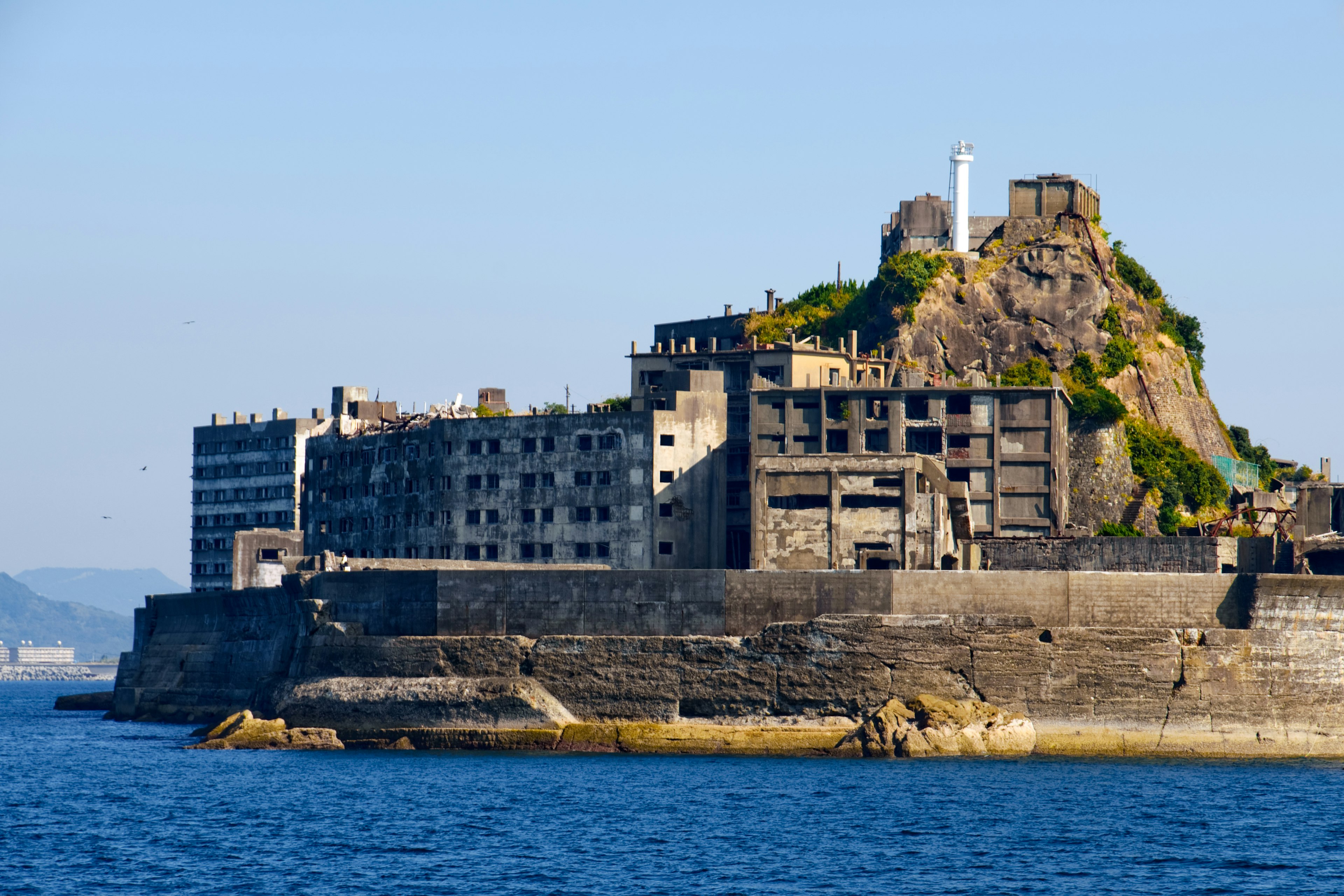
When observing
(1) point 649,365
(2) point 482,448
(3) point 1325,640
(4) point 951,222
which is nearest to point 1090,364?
(4) point 951,222

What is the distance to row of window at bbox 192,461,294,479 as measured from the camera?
124812 millimetres

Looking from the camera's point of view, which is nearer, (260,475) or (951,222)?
(951,222)

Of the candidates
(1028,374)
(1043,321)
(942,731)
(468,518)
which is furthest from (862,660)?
(1043,321)

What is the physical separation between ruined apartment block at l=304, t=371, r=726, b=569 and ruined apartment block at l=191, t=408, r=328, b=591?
91.0ft

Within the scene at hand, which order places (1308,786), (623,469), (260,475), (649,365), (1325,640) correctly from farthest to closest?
(260,475), (649,365), (623,469), (1325,640), (1308,786)

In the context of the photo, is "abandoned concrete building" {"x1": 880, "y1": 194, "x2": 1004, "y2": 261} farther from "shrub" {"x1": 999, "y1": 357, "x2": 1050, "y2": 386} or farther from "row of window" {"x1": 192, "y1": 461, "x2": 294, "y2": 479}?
"row of window" {"x1": 192, "y1": 461, "x2": 294, "y2": 479}

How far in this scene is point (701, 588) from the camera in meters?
54.4

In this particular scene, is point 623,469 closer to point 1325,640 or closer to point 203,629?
point 203,629

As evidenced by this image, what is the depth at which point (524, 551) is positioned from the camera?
9056 centimetres

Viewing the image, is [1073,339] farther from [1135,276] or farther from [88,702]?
[88,702]

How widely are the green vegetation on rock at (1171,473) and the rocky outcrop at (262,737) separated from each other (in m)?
55.5

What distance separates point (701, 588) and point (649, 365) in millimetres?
46958

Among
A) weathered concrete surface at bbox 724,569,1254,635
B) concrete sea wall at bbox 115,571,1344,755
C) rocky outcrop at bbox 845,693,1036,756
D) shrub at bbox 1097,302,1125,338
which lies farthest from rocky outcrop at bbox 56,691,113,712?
rocky outcrop at bbox 845,693,1036,756

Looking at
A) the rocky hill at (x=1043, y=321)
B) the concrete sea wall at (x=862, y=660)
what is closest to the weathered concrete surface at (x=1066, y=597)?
the concrete sea wall at (x=862, y=660)
